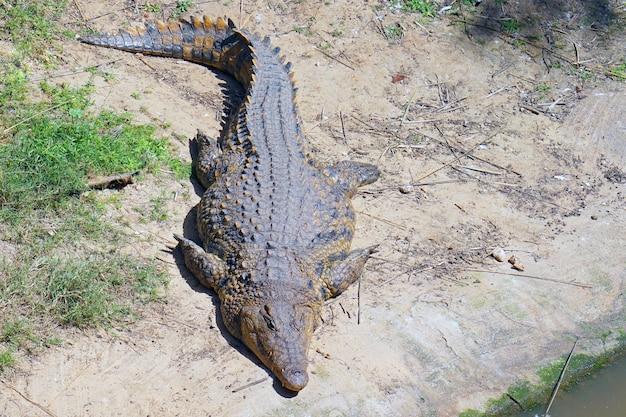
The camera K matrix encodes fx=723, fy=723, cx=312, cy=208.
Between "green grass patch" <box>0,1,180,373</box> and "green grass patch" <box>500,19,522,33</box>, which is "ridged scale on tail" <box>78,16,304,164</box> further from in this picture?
"green grass patch" <box>500,19,522,33</box>

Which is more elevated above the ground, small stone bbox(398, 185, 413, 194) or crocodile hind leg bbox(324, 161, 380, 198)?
crocodile hind leg bbox(324, 161, 380, 198)

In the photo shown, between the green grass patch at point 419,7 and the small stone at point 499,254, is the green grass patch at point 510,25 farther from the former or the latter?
the small stone at point 499,254

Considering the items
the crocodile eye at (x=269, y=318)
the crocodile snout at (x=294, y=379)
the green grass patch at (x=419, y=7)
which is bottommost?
the crocodile snout at (x=294, y=379)

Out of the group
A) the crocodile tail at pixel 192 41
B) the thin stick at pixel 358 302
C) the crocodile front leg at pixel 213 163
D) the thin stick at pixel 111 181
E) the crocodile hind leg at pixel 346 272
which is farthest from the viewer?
the crocodile tail at pixel 192 41

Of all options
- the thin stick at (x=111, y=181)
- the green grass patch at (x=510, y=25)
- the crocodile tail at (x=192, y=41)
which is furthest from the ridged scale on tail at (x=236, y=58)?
the green grass patch at (x=510, y=25)


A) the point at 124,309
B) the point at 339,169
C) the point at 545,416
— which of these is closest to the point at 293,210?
the point at 339,169

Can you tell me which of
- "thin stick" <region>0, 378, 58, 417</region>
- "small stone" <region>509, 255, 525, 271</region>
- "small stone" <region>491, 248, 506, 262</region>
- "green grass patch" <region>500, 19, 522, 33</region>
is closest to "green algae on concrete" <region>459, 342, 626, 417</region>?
"small stone" <region>509, 255, 525, 271</region>

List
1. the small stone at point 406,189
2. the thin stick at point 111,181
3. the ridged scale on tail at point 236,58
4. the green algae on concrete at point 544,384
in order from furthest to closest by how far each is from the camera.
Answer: the small stone at point 406,189
the ridged scale on tail at point 236,58
the thin stick at point 111,181
the green algae on concrete at point 544,384

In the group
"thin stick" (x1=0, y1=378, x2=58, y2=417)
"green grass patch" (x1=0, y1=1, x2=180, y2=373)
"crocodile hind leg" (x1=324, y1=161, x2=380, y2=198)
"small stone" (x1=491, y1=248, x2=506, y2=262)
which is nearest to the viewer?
"thin stick" (x1=0, y1=378, x2=58, y2=417)
